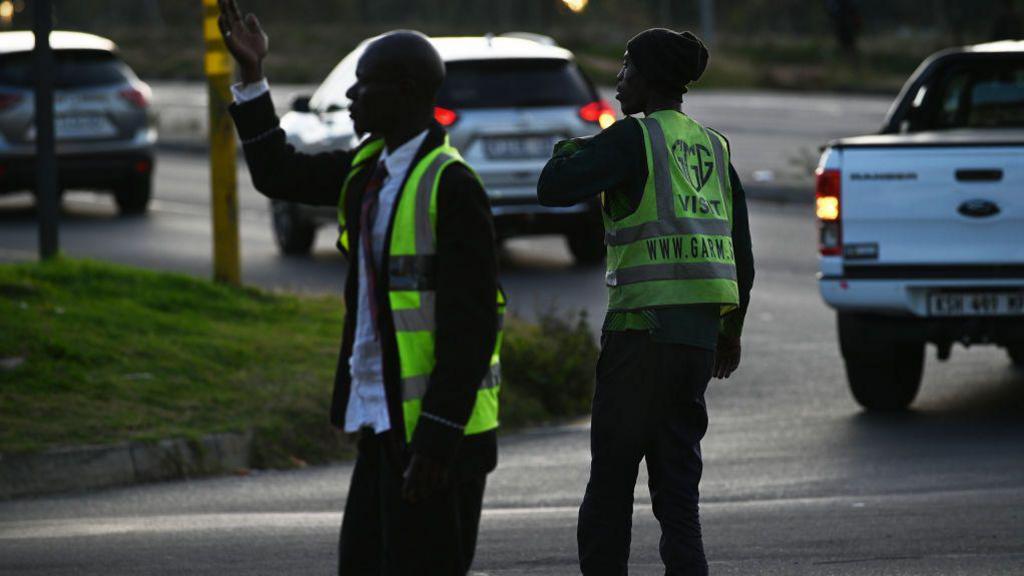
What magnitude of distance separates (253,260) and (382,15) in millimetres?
79294

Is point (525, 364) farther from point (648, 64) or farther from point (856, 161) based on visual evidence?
point (648, 64)

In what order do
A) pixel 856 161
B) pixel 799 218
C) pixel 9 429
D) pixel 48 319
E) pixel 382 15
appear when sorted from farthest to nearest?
pixel 382 15 < pixel 799 218 < pixel 48 319 < pixel 856 161 < pixel 9 429

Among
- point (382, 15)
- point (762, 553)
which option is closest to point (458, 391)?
point (762, 553)

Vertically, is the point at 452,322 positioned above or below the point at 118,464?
above

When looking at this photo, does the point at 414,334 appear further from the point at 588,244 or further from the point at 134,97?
the point at 134,97

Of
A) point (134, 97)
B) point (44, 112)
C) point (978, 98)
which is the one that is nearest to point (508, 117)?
point (44, 112)

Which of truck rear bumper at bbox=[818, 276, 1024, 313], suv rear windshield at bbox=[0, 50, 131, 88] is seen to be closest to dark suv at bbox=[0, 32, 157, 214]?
suv rear windshield at bbox=[0, 50, 131, 88]

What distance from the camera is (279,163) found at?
4.73 m

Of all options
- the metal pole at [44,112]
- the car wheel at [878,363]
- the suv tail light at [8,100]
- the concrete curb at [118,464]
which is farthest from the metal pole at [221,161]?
the suv tail light at [8,100]

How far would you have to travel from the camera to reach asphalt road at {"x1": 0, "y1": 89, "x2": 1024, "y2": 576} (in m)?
6.73

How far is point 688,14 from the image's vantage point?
78688 millimetres

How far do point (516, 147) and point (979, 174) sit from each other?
6.54 m

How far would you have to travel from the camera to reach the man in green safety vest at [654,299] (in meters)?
5.18

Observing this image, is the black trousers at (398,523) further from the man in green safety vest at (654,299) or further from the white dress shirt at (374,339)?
the man in green safety vest at (654,299)
